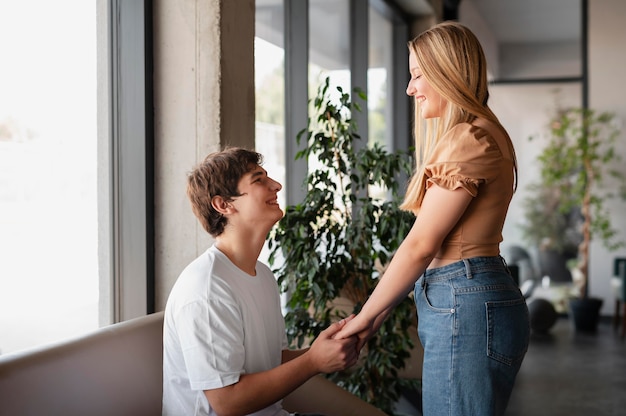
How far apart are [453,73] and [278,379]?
2.92ft

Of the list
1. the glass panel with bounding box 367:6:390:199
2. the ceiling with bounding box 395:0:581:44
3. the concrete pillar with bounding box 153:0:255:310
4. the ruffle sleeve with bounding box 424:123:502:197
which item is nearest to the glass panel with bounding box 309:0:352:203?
the glass panel with bounding box 367:6:390:199

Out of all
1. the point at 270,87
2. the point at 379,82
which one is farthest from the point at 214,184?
the point at 379,82

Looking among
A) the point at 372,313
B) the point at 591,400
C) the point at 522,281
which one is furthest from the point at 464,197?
the point at 522,281

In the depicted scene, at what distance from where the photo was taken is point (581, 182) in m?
7.38

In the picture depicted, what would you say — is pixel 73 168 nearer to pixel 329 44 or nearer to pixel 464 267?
pixel 464 267

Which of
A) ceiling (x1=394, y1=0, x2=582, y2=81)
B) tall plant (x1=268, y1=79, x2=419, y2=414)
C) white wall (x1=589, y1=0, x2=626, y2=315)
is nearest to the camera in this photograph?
tall plant (x1=268, y1=79, x2=419, y2=414)

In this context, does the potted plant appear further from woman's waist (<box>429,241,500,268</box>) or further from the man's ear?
the man's ear

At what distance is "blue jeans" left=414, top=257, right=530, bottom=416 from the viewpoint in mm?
1751

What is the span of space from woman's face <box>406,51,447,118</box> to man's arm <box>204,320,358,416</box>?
0.65 meters

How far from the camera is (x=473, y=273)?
1763 mm

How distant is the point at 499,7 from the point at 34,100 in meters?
6.95

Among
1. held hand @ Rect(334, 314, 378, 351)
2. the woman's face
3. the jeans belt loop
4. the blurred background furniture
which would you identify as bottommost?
the blurred background furniture

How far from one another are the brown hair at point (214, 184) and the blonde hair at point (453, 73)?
1.57ft

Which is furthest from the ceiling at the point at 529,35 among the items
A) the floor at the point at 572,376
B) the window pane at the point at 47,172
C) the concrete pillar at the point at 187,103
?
the window pane at the point at 47,172
